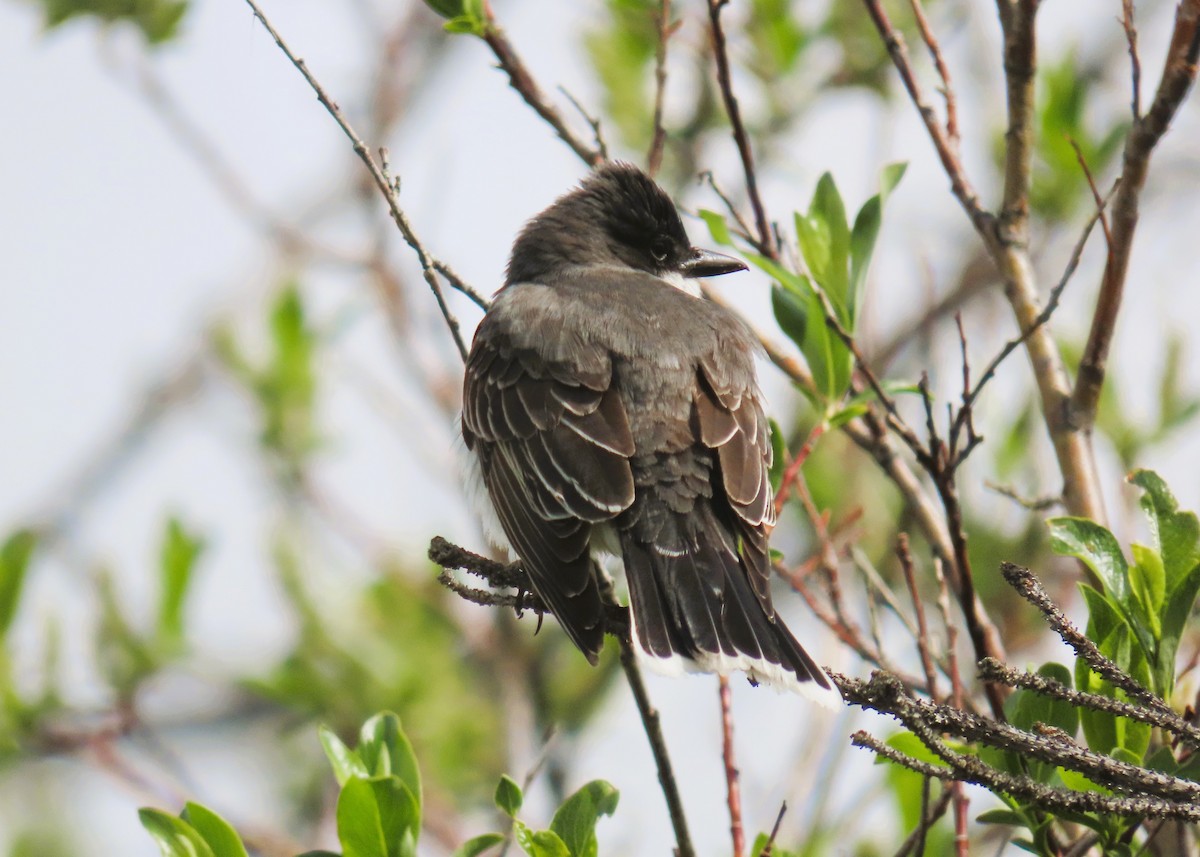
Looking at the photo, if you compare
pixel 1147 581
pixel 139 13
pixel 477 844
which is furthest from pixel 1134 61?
pixel 139 13

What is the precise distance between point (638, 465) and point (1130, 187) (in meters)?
1.46

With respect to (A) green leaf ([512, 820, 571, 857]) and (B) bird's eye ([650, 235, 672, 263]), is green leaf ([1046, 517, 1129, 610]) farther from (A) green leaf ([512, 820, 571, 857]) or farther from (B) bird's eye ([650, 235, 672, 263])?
(B) bird's eye ([650, 235, 672, 263])

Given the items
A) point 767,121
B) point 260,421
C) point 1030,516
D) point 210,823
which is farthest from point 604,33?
point 210,823

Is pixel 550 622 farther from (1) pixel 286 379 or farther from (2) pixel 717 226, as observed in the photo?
(2) pixel 717 226

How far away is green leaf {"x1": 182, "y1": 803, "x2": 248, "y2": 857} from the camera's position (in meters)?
2.69

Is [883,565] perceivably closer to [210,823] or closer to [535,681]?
[535,681]

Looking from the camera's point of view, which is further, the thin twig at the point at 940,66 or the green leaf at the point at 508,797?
the thin twig at the point at 940,66

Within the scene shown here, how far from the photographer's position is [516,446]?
4.09 meters

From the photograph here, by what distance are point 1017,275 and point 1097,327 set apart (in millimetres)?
450

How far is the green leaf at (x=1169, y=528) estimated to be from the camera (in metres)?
2.70

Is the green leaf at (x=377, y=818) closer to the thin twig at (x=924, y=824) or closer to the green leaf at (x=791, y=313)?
the thin twig at (x=924, y=824)

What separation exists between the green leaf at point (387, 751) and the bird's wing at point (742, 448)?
107 centimetres

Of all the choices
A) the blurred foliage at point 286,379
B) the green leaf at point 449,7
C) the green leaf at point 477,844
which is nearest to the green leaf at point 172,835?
the green leaf at point 477,844

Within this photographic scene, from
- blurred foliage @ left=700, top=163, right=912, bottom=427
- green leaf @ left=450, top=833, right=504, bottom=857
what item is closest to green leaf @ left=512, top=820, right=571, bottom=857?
green leaf @ left=450, top=833, right=504, bottom=857
